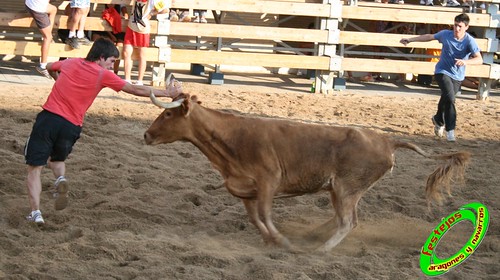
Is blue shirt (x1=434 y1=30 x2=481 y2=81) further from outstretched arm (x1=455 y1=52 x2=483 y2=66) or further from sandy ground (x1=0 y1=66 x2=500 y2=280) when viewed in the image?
sandy ground (x1=0 y1=66 x2=500 y2=280)

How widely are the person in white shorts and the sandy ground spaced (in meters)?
1.37

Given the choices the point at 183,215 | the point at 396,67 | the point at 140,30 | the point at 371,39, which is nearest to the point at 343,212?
the point at 183,215

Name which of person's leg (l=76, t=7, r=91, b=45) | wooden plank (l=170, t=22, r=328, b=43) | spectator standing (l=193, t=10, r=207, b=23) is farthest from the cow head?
spectator standing (l=193, t=10, r=207, b=23)

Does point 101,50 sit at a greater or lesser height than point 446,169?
greater

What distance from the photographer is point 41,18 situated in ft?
45.7

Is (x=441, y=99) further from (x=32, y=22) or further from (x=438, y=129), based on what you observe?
(x=32, y=22)

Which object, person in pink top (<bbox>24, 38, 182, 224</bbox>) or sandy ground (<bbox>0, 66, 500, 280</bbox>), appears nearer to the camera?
sandy ground (<bbox>0, 66, 500, 280</bbox>)

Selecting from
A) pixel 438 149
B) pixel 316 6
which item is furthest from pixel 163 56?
pixel 438 149

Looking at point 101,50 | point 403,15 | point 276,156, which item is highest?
point 101,50

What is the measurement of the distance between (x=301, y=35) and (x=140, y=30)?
3.04m

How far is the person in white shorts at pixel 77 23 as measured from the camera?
46.8ft

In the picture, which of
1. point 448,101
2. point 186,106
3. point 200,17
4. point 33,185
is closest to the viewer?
point 186,106

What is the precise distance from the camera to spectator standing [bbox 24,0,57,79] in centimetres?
1391

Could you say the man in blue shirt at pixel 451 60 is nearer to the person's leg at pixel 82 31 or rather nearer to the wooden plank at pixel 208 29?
the wooden plank at pixel 208 29
